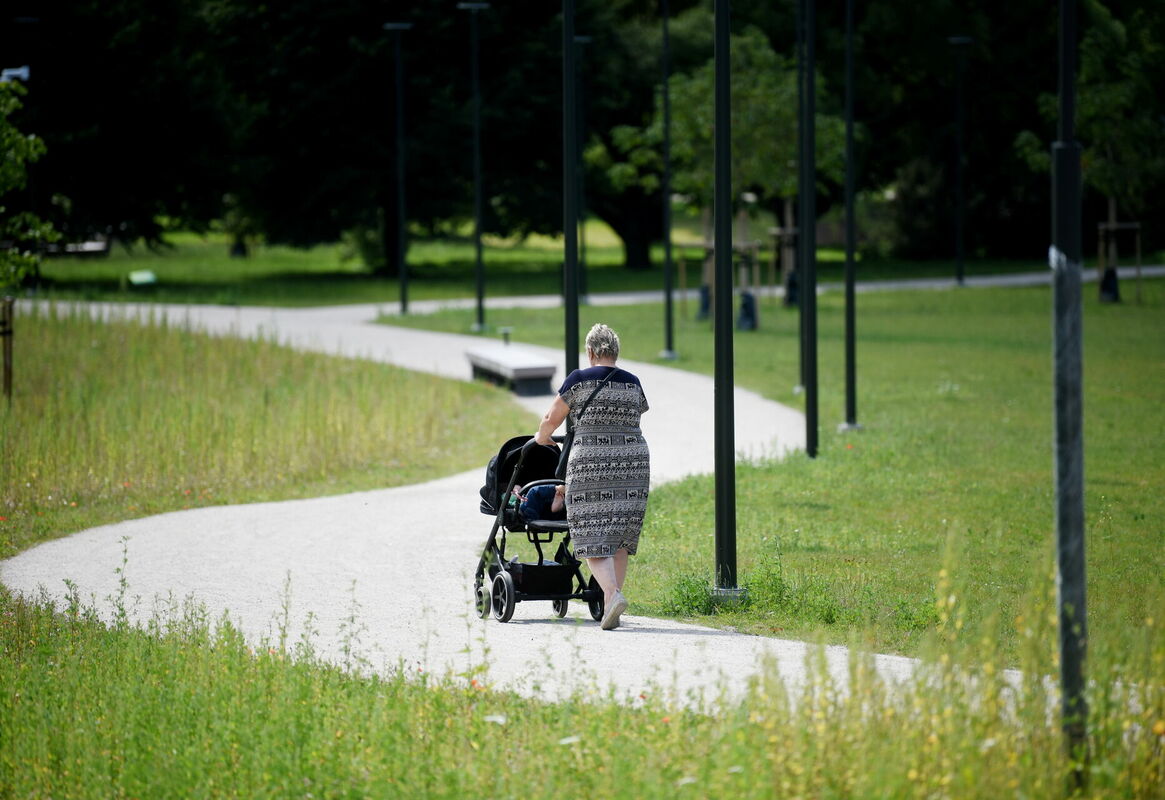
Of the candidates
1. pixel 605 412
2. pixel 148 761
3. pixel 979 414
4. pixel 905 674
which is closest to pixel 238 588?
pixel 605 412

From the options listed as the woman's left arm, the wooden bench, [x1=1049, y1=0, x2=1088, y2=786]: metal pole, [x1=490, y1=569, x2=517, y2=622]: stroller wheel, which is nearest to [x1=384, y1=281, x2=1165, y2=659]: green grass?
[x1=1049, y1=0, x2=1088, y2=786]: metal pole

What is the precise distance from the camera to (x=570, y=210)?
1160 centimetres

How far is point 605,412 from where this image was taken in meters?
8.57

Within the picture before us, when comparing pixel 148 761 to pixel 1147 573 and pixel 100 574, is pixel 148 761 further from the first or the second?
pixel 1147 573

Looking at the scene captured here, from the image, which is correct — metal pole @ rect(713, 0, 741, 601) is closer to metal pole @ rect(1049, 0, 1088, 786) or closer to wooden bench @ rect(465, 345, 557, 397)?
metal pole @ rect(1049, 0, 1088, 786)

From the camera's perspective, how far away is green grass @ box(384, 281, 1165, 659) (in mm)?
9016

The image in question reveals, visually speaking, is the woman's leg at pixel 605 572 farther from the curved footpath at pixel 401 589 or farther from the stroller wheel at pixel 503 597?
the stroller wheel at pixel 503 597

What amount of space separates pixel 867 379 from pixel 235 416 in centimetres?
981

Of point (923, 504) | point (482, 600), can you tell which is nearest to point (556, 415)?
point (482, 600)

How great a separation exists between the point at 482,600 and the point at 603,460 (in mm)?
1223

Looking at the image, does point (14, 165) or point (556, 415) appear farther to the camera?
point (14, 165)

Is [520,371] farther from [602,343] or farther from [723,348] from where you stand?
[602,343]

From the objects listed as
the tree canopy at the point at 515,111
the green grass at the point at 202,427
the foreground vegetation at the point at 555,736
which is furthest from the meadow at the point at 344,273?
the foreground vegetation at the point at 555,736

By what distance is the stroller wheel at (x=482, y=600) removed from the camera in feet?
29.8
